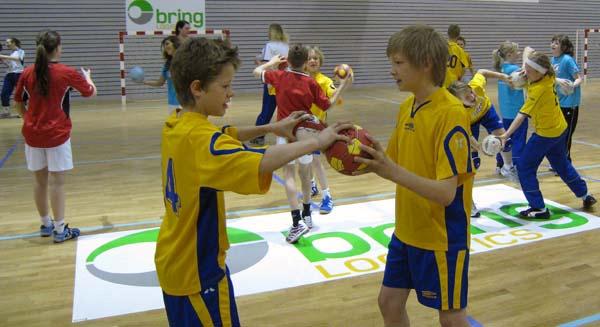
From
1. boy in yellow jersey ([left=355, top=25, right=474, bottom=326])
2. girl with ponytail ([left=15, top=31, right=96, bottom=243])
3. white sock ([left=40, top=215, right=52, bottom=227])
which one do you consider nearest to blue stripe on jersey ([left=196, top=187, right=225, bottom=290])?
boy in yellow jersey ([left=355, top=25, right=474, bottom=326])

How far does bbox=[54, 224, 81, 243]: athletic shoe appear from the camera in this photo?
500cm

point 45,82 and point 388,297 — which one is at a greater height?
point 45,82

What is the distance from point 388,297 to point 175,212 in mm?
1089

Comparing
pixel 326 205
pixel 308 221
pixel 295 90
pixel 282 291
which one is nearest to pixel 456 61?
pixel 326 205

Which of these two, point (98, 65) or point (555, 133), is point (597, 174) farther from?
point (98, 65)

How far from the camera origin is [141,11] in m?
14.2

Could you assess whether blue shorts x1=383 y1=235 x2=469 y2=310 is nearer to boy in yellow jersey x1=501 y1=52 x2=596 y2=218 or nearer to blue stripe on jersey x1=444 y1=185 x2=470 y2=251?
blue stripe on jersey x1=444 y1=185 x2=470 y2=251

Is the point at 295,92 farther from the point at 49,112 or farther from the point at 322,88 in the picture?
the point at 49,112

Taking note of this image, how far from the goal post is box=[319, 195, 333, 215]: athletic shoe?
373 inches

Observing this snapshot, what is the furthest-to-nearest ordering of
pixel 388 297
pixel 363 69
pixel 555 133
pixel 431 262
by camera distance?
pixel 363 69 → pixel 555 133 → pixel 388 297 → pixel 431 262

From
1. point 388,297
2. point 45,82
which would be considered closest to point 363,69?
point 45,82

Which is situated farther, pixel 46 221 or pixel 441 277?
pixel 46 221

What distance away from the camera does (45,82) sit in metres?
Answer: 4.63

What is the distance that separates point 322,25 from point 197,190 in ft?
50.9
